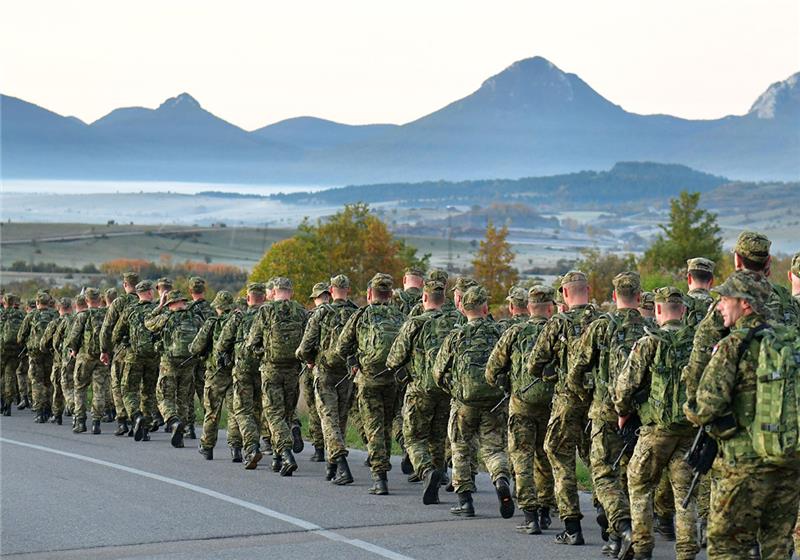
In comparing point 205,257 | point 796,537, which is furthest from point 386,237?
point 796,537

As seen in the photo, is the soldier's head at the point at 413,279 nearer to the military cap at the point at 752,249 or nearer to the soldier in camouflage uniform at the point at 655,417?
the soldier in camouflage uniform at the point at 655,417

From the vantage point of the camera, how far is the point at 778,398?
7.86 m

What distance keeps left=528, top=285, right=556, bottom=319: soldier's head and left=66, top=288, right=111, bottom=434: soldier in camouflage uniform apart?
10241 millimetres

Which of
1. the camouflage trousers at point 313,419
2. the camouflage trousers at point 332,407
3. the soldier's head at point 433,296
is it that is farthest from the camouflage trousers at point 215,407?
the soldier's head at point 433,296

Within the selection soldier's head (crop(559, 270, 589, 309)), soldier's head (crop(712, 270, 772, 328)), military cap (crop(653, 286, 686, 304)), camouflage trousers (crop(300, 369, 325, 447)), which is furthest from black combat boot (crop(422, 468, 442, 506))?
soldier's head (crop(712, 270, 772, 328))

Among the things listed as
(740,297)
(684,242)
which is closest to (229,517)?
(740,297)

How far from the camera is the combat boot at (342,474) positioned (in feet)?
48.2

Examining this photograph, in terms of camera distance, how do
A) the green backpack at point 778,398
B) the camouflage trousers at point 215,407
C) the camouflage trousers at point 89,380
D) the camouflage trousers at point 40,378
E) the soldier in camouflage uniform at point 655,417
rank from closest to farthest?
the green backpack at point 778,398
the soldier in camouflage uniform at point 655,417
the camouflage trousers at point 215,407
the camouflage trousers at point 89,380
the camouflage trousers at point 40,378

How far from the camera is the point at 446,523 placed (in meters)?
12.3

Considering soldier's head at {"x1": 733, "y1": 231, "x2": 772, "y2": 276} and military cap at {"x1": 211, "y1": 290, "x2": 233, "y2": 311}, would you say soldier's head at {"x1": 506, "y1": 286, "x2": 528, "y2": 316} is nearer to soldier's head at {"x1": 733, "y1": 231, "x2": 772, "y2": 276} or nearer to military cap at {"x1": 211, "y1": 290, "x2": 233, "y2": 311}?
soldier's head at {"x1": 733, "y1": 231, "x2": 772, "y2": 276}

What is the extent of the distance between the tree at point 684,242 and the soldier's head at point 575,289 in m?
67.0

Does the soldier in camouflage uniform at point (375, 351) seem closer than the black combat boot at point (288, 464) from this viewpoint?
Yes

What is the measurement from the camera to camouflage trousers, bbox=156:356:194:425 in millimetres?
19016

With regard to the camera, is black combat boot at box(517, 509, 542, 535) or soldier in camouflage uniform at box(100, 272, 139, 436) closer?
black combat boot at box(517, 509, 542, 535)
